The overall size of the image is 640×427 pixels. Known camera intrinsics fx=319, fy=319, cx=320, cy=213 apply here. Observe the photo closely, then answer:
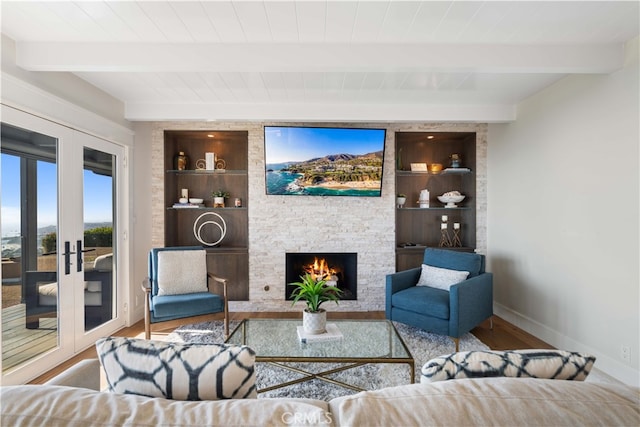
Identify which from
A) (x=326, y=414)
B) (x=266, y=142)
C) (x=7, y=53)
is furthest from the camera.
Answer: (x=266, y=142)

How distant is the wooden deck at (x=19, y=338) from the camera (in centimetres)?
238

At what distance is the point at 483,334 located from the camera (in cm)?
354

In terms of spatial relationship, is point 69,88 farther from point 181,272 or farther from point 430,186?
point 430,186

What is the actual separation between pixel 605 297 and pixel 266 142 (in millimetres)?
3802

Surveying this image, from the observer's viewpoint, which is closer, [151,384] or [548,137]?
[151,384]

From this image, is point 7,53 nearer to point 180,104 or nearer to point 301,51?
point 180,104

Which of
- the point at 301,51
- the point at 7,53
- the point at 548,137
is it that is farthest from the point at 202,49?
the point at 548,137

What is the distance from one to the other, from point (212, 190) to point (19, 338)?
2599 mm

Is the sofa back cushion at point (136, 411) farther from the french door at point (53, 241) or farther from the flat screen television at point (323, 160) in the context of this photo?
the flat screen television at point (323, 160)

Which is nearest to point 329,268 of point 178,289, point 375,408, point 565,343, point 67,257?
point 178,289

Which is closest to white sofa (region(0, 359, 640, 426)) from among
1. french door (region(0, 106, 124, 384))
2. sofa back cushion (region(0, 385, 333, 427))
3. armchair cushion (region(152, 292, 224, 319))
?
sofa back cushion (region(0, 385, 333, 427))

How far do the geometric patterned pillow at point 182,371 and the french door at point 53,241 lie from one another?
6.97 feet

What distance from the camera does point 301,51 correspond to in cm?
241

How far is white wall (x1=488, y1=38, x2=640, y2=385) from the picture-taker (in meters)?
2.50
